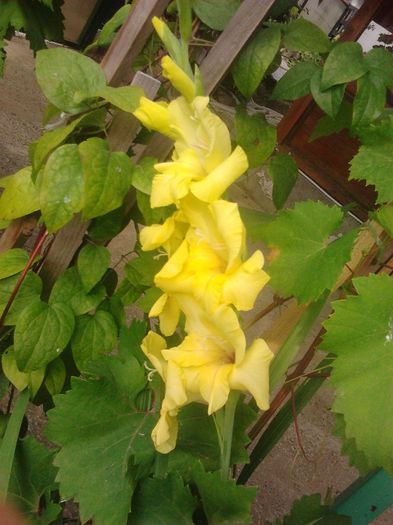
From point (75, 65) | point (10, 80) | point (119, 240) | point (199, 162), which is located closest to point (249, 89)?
point (75, 65)

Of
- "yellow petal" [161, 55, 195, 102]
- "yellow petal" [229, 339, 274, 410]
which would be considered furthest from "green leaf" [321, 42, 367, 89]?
"yellow petal" [229, 339, 274, 410]

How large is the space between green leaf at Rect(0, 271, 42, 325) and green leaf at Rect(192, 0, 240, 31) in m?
0.61

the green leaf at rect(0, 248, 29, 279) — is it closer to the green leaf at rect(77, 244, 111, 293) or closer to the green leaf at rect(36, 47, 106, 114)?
the green leaf at rect(77, 244, 111, 293)

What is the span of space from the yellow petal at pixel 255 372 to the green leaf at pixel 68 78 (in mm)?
673

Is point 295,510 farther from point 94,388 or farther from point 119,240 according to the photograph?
point 119,240

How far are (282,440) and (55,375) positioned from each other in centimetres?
119

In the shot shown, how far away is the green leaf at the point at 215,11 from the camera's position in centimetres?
102

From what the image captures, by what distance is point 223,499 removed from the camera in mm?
727

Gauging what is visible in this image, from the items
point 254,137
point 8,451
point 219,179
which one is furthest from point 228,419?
point 254,137

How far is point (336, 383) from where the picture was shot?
0.68 meters

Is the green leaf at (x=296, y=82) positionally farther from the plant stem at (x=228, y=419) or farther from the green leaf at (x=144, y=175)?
the plant stem at (x=228, y=419)

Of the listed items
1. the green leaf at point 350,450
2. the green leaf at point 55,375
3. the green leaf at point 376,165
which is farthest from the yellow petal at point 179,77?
the green leaf at point 55,375

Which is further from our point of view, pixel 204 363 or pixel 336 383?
pixel 336 383

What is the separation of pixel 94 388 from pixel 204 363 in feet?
1.29
